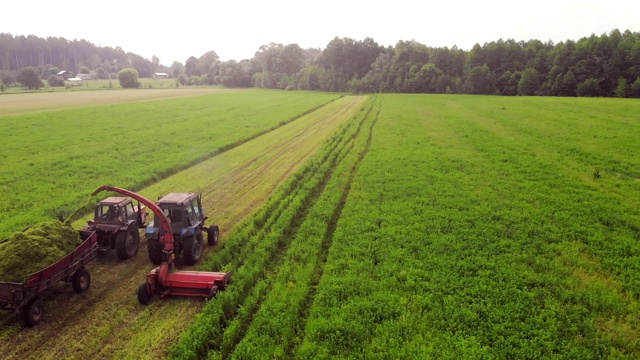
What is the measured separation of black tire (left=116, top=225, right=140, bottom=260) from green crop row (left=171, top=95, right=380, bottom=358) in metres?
2.75

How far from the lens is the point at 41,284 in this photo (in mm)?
9047

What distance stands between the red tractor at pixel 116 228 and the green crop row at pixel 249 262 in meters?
2.82

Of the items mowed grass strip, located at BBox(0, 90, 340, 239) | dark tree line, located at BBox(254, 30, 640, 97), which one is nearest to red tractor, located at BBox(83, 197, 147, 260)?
mowed grass strip, located at BBox(0, 90, 340, 239)

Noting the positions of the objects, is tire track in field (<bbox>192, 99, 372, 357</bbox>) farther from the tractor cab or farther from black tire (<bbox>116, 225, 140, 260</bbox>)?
the tractor cab

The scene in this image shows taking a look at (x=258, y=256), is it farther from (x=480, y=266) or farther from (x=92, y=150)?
(x=92, y=150)

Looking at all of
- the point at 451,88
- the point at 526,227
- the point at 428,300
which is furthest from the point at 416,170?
the point at 451,88

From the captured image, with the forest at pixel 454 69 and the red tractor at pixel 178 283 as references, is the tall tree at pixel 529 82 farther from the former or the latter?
the red tractor at pixel 178 283

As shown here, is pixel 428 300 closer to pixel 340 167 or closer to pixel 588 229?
pixel 588 229

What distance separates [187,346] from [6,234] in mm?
10677

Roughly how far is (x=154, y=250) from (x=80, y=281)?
2.08 meters

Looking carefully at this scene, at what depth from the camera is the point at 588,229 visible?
13.6 m

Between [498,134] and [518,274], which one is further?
[498,134]

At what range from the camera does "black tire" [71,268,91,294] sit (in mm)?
10305

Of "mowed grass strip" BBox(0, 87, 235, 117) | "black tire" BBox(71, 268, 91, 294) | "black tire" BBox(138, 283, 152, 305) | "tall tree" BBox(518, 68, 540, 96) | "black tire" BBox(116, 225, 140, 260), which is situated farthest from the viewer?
"tall tree" BBox(518, 68, 540, 96)
